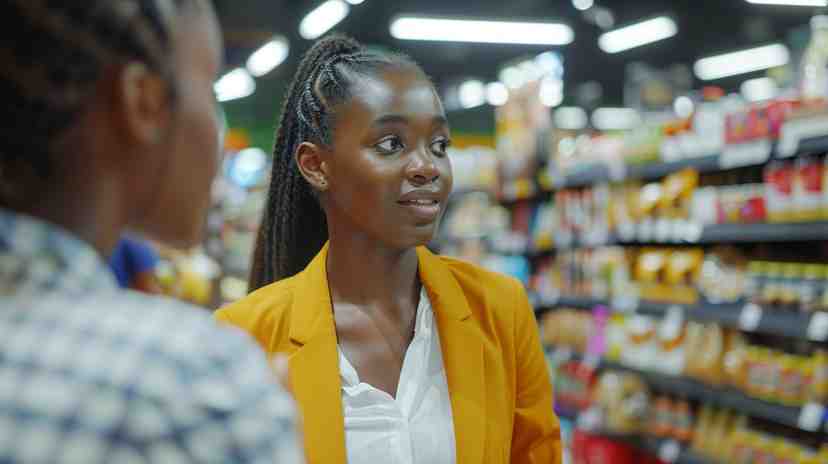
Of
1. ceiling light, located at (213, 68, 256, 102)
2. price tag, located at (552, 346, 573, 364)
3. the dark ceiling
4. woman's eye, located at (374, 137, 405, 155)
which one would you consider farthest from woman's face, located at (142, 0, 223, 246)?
Result: ceiling light, located at (213, 68, 256, 102)

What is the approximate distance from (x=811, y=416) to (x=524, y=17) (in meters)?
9.12

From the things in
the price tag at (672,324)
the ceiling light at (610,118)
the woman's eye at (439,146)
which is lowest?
the price tag at (672,324)

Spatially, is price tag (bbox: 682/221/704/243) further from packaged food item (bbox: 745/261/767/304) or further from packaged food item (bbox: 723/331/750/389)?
packaged food item (bbox: 723/331/750/389)

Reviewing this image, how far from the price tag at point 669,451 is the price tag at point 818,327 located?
3.99ft

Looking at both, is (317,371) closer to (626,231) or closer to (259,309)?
(259,309)

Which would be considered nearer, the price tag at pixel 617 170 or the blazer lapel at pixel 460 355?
Result: the blazer lapel at pixel 460 355

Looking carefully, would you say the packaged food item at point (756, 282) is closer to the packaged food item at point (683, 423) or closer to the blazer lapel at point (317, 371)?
the packaged food item at point (683, 423)

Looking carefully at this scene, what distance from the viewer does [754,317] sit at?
3850mm

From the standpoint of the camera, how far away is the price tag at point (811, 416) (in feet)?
11.4

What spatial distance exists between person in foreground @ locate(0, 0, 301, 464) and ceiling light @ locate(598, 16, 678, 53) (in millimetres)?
11873

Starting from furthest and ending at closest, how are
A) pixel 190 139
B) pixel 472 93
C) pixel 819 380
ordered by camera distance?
pixel 472 93 → pixel 819 380 → pixel 190 139

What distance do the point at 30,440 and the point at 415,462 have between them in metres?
0.96

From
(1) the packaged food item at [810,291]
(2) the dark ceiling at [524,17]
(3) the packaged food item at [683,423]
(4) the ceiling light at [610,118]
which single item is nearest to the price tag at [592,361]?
(3) the packaged food item at [683,423]

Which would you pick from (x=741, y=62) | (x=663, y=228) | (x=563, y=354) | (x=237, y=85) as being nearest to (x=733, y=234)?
(x=663, y=228)
